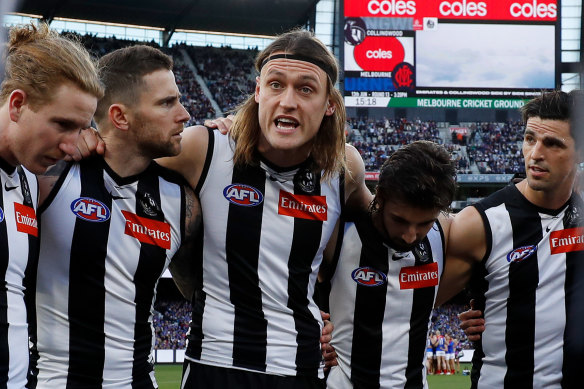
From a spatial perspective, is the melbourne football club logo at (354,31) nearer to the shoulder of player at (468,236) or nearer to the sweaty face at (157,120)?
the shoulder of player at (468,236)

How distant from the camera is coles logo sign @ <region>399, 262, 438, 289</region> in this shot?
11.6 ft

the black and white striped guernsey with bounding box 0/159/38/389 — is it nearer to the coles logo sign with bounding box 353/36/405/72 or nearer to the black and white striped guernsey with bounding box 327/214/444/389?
the black and white striped guernsey with bounding box 327/214/444/389

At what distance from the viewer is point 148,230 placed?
298cm

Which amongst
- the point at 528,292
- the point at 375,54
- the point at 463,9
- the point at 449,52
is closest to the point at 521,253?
the point at 528,292

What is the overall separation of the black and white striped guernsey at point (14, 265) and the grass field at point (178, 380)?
39.9 feet

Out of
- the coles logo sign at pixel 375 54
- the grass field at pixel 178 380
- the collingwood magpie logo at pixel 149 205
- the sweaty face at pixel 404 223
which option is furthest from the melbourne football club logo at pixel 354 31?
the collingwood magpie logo at pixel 149 205

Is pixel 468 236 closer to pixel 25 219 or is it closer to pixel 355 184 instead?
pixel 355 184

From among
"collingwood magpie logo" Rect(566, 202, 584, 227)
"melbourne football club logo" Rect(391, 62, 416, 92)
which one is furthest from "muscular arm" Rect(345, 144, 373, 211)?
"melbourne football club logo" Rect(391, 62, 416, 92)

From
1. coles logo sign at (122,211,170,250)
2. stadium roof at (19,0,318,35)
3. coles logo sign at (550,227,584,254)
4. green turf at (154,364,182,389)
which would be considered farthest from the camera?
stadium roof at (19,0,318,35)

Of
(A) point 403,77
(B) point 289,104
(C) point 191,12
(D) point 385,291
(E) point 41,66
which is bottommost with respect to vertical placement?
(D) point 385,291

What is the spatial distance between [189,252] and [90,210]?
543 millimetres

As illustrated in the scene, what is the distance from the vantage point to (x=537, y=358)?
3.46 meters

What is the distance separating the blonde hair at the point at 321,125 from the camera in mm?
3201

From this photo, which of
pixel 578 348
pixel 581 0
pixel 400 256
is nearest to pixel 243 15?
pixel 581 0
